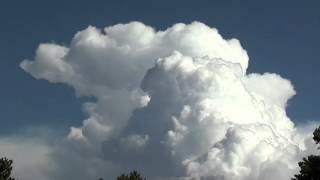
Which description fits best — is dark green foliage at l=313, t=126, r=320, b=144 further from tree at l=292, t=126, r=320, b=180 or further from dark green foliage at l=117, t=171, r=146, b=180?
dark green foliage at l=117, t=171, r=146, b=180

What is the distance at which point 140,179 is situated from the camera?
12694 centimetres

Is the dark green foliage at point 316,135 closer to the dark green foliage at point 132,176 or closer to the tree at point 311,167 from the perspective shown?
the tree at point 311,167

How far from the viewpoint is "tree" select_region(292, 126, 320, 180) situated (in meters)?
92.8

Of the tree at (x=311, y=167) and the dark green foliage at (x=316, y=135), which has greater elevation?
the dark green foliage at (x=316, y=135)

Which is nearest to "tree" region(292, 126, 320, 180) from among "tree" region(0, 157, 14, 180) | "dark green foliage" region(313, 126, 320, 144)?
"dark green foliage" region(313, 126, 320, 144)

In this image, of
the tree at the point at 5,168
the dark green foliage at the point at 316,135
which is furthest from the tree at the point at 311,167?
the tree at the point at 5,168

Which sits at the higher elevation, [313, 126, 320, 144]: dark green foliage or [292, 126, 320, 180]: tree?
[313, 126, 320, 144]: dark green foliage

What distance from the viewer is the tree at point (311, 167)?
3652 inches

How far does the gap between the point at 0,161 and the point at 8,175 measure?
2.79 m

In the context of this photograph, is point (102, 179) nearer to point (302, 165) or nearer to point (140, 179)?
point (140, 179)

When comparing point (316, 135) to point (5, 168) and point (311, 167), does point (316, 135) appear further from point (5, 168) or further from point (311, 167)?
point (5, 168)

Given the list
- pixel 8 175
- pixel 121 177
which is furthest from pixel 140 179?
pixel 8 175

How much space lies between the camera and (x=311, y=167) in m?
93.2

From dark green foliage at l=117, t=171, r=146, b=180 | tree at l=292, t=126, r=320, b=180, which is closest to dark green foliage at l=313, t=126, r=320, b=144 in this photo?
tree at l=292, t=126, r=320, b=180
